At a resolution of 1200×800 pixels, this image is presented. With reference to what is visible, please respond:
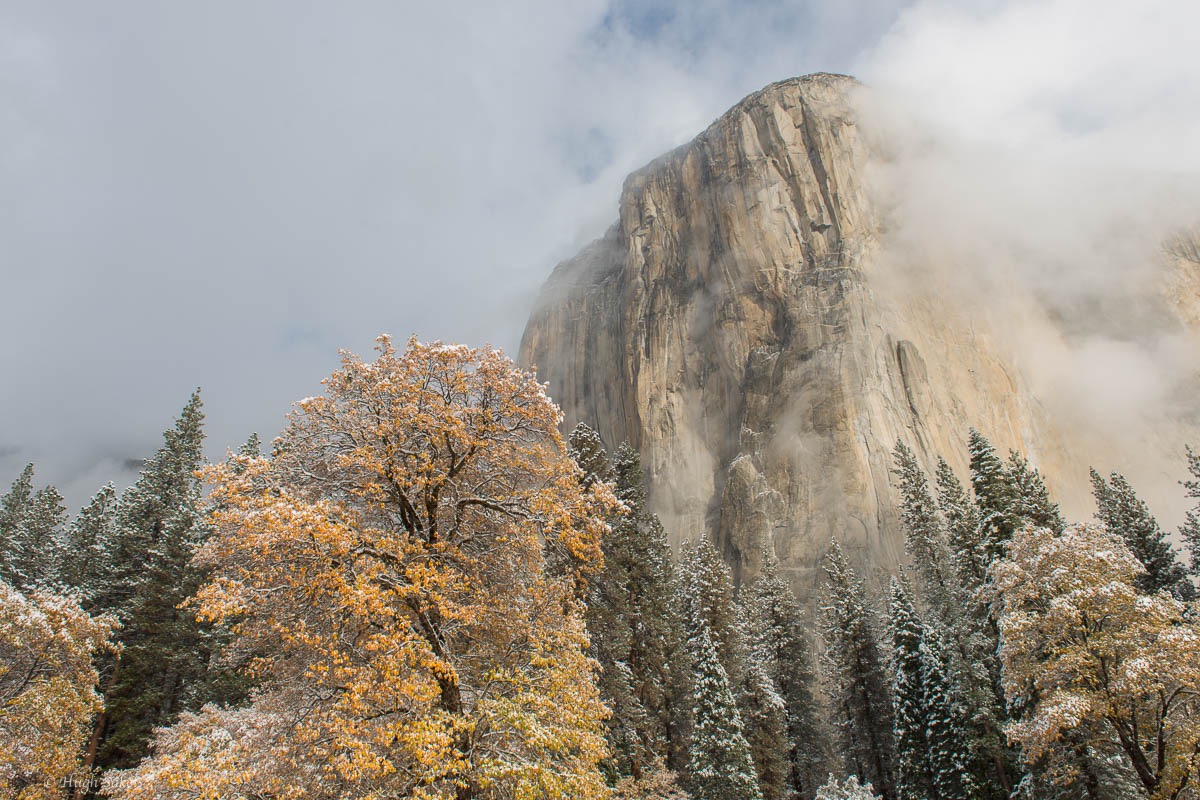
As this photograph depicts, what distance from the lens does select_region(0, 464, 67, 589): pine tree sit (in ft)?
94.4

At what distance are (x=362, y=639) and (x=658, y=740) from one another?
15825 millimetres

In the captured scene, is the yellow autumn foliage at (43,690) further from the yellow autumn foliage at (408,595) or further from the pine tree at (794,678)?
the pine tree at (794,678)

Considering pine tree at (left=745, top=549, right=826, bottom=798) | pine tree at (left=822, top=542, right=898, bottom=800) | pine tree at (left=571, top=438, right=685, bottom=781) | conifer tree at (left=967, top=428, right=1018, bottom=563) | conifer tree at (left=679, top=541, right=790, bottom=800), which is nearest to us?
pine tree at (left=571, top=438, right=685, bottom=781)

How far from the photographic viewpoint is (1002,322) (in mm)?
71125

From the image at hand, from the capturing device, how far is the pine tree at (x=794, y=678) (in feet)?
107

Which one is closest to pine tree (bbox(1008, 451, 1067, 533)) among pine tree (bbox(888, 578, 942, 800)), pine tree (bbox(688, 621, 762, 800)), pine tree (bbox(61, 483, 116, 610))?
pine tree (bbox(888, 578, 942, 800))

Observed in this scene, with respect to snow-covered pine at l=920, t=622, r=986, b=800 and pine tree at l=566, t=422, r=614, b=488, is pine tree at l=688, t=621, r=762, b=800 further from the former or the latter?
snow-covered pine at l=920, t=622, r=986, b=800

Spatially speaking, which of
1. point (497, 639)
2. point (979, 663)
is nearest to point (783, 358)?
point (979, 663)

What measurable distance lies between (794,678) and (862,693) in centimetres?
327

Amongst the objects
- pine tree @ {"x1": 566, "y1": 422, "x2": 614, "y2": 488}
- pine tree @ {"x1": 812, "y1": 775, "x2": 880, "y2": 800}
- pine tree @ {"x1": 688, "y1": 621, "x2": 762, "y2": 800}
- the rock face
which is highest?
the rock face

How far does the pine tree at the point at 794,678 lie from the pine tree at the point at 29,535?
2993 cm

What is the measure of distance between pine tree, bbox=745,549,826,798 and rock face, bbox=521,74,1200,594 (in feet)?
61.6

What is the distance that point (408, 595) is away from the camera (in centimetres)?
924

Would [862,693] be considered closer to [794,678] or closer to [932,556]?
[794,678]
